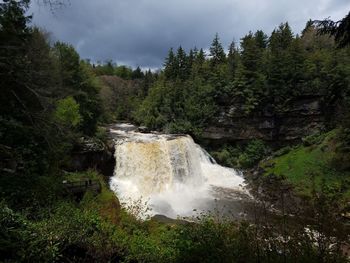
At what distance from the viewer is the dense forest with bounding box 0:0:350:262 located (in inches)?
231

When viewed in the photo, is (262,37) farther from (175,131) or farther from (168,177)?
(168,177)

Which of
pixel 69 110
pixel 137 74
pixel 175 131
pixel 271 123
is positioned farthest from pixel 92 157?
pixel 137 74

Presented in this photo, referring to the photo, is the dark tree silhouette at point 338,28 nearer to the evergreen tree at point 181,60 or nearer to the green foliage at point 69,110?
the green foliage at point 69,110

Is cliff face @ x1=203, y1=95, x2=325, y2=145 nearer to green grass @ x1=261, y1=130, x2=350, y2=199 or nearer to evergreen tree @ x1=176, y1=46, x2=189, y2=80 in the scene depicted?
green grass @ x1=261, y1=130, x2=350, y2=199

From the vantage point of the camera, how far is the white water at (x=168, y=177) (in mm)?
20453

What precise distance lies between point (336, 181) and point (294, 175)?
315 cm

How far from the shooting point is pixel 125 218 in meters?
11.4

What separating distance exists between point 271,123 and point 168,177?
1388 centimetres

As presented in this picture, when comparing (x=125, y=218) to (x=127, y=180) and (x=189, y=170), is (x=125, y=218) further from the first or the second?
(x=189, y=170)

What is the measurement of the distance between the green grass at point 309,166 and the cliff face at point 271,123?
345cm

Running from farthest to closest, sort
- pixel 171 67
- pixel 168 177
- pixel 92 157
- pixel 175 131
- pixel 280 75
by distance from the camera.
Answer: pixel 171 67 < pixel 175 131 < pixel 280 75 < pixel 168 177 < pixel 92 157

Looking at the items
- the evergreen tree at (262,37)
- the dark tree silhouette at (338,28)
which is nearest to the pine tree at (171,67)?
the evergreen tree at (262,37)

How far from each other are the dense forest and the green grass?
0.35 ft

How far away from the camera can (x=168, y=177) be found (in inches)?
907
